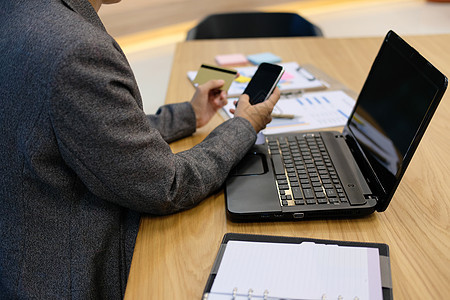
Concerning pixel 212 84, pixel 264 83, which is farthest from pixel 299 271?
pixel 212 84

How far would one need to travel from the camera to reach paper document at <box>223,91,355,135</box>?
115cm

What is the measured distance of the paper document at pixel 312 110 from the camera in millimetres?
1153

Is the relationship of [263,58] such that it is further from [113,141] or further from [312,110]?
[113,141]

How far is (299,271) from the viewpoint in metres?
0.66

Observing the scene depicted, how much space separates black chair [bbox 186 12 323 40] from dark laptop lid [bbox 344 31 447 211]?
1.14 metres

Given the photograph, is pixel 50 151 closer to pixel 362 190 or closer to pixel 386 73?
pixel 362 190

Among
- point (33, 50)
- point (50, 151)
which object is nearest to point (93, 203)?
point (50, 151)

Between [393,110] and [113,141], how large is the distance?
54cm

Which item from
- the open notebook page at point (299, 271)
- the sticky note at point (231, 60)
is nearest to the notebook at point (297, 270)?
the open notebook page at point (299, 271)

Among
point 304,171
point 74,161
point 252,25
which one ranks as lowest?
point 252,25

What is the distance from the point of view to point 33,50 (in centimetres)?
65

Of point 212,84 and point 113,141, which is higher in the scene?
point 113,141

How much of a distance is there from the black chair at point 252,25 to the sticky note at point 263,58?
450 millimetres

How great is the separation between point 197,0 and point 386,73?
378cm
